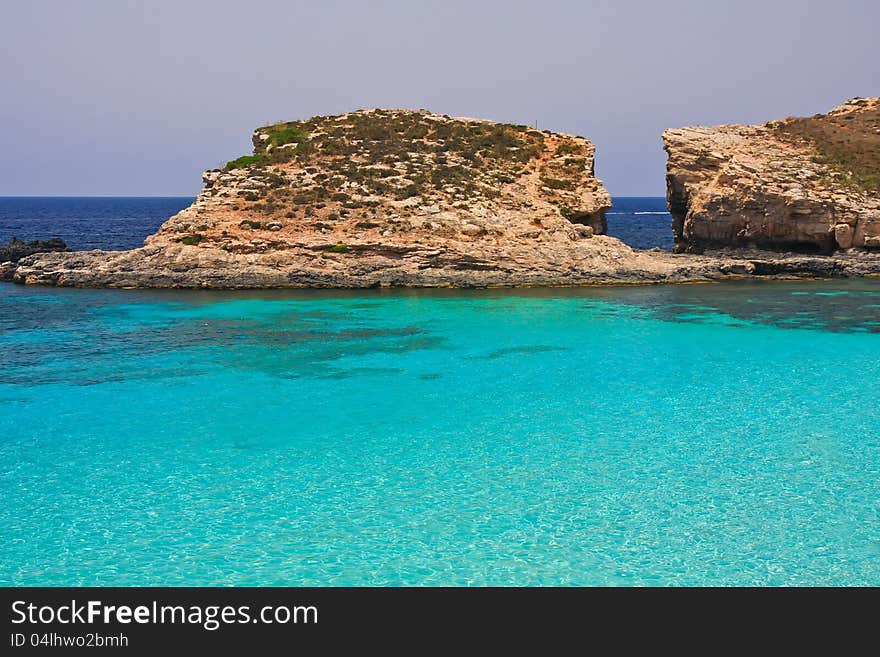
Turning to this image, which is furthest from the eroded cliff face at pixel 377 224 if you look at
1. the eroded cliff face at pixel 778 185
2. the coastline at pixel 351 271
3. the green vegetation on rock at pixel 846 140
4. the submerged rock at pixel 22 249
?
the green vegetation on rock at pixel 846 140

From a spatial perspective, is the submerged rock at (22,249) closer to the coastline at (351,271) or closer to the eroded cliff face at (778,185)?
the coastline at (351,271)

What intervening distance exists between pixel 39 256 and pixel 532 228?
2469 centimetres

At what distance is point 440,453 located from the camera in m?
13.6

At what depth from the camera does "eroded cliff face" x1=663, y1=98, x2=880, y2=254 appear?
1575 inches

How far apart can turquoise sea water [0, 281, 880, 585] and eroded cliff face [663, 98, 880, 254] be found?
Answer: 1587 cm

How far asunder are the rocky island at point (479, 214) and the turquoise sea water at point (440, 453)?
1021 cm

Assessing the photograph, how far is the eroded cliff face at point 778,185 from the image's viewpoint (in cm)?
4000

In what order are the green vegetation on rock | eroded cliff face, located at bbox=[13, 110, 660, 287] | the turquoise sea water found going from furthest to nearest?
the green vegetation on rock
eroded cliff face, located at bbox=[13, 110, 660, 287]
the turquoise sea water

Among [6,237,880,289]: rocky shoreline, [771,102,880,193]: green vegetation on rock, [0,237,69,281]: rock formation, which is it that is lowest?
[6,237,880,289]: rocky shoreline

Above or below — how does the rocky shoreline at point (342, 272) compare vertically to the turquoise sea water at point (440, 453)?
above

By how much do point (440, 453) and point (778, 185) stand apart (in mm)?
33464

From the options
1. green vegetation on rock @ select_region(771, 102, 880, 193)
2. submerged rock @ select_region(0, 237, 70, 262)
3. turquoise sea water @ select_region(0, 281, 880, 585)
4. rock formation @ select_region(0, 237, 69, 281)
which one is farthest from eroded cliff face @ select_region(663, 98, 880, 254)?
submerged rock @ select_region(0, 237, 70, 262)

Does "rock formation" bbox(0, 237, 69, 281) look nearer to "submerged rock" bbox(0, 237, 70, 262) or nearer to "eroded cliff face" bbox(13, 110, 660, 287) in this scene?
"submerged rock" bbox(0, 237, 70, 262)
